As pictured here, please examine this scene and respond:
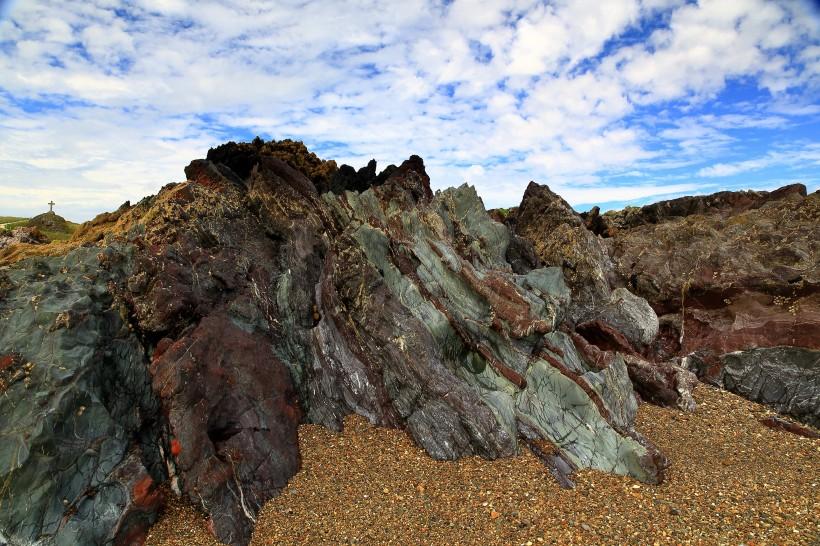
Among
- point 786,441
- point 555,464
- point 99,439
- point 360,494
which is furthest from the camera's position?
point 786,441

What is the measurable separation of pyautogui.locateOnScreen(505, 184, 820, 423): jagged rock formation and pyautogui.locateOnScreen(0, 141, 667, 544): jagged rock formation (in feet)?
14.1

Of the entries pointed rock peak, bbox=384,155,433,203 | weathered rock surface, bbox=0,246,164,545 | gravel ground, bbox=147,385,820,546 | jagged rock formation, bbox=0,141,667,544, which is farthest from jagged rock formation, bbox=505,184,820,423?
weathered rock surface, bbox=0,246,164,545

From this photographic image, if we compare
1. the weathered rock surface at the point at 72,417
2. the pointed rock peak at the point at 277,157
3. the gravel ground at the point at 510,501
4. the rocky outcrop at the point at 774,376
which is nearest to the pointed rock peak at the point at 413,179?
the pointed rock peak at the point at 277,157

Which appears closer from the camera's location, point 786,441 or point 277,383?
point 277,383

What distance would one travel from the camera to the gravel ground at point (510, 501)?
34.6 feet

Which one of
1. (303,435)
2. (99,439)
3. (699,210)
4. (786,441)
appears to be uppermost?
(699,210)

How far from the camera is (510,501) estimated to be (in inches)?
456

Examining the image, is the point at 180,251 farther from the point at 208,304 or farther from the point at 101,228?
the point at 101,228

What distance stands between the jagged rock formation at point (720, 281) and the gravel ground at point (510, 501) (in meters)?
4.87

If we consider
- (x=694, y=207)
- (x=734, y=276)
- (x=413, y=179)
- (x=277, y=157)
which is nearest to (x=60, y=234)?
(x=277, y=157)

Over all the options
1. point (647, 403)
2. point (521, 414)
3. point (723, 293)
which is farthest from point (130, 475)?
point (723, 293)

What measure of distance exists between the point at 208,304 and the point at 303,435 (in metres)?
4.76

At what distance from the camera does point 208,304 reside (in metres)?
14.0

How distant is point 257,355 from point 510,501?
7.87m
